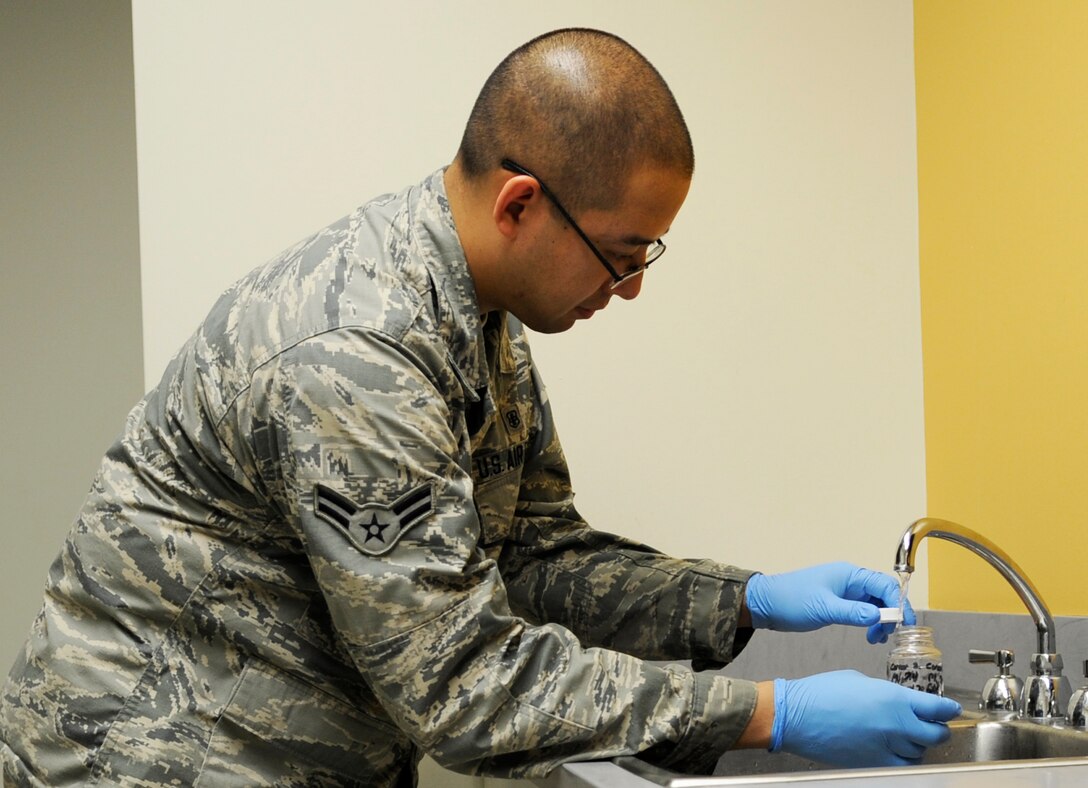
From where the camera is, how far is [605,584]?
1340 millimetres

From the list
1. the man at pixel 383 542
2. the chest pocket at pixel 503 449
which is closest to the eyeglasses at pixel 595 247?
the man at pixel 383 542

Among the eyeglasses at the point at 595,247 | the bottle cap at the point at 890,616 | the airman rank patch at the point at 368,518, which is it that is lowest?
the bottle cap at the point at 890,616

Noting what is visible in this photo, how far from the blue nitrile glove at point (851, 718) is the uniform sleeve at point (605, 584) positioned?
256 millimetres

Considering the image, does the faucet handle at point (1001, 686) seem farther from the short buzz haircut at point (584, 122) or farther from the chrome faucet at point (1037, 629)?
the short buzz haircut at point (584, 122)

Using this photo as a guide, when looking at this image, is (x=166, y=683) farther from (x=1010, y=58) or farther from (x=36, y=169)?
(x=36, y=169)

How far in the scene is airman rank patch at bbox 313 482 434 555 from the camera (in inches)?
36.3

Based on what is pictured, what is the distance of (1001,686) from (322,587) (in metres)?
0.86

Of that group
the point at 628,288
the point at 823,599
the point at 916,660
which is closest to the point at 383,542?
the point at 628,288

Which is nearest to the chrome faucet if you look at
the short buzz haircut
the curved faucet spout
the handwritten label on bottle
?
the curved faucet spout

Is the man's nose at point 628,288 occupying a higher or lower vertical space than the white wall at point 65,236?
lower

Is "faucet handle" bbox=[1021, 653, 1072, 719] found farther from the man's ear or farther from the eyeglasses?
the man's ear

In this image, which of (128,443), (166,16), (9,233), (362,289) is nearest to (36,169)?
(9,233)

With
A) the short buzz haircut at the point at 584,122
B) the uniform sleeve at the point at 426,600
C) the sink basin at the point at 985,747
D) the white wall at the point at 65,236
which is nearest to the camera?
the uniform sleeve at the point at 426,600

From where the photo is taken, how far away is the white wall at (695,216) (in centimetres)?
150
